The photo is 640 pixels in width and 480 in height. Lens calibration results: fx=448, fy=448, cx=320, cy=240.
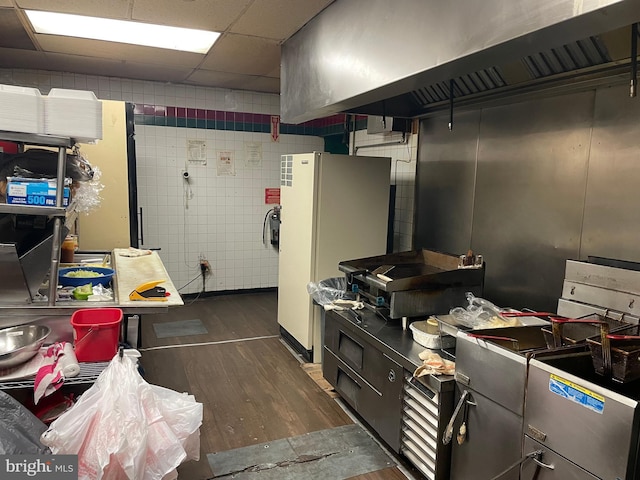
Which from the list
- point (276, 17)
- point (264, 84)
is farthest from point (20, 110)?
point (264, 84)

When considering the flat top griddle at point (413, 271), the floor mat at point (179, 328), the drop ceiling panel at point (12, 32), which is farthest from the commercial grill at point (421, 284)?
the drop ceiling panel at point (12, 32)

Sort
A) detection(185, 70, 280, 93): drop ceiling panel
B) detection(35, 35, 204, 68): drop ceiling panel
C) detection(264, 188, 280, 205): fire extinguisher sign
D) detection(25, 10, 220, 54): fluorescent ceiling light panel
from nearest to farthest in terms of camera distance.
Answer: detection(25, 10, 220, 54): fluorescent ceiling light panel
detection(35, 35, 204, 68): drop ceiling panel
detection(185, 70, 280, 93): drop ceiling panel
detection(264, 188, 280, 205): fire extinguisher sign

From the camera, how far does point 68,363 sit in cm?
177

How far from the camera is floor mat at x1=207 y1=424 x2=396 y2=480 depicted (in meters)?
2.31

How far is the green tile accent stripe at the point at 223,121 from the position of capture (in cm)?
493

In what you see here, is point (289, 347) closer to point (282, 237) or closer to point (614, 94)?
point (282, 237)

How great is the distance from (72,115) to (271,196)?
3.77 metres

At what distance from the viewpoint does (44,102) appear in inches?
73.4

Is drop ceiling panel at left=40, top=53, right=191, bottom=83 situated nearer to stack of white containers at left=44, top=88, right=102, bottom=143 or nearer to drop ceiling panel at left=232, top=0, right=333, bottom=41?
drop ceiling panel at left=232, top=0, right=333, bottom=41

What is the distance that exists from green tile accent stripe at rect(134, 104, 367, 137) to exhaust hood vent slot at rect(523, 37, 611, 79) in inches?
91.0

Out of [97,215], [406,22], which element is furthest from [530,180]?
[97,215]

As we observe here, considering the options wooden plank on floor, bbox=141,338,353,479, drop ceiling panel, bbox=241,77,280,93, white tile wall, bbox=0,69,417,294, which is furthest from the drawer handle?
drop ceiling panel, bbox=241,77,280,93

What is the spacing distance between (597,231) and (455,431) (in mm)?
1187

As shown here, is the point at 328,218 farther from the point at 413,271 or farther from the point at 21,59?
the point at 21,59
